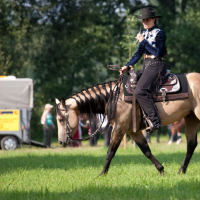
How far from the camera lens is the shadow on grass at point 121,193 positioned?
4.53 m

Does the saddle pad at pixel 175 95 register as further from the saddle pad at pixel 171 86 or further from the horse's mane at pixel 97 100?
the horse's mane at pixel 97 100

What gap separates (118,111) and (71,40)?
1981cm

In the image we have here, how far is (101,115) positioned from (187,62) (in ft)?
74.8

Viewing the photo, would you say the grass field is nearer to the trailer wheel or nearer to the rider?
the rider

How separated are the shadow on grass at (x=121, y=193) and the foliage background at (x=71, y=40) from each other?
680 inches

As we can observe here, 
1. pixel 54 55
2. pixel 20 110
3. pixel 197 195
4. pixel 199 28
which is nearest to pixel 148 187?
pixel 197 195

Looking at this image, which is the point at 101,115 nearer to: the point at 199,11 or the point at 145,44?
the point at 145,44

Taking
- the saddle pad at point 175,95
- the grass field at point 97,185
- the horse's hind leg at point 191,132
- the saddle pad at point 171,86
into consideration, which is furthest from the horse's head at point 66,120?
the horse's hind leg at point 191,132

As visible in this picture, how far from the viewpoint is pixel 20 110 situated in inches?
627

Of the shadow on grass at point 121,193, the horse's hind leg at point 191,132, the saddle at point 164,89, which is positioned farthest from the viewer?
the horse's hind leg at point 191,132

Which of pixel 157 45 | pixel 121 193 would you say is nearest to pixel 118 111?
pixel 157 45

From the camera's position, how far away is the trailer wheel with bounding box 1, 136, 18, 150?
15617mm

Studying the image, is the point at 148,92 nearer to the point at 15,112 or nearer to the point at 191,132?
the point at 191,132

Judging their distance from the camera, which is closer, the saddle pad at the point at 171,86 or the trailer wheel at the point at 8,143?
the saddle pad at the point at 171,86
